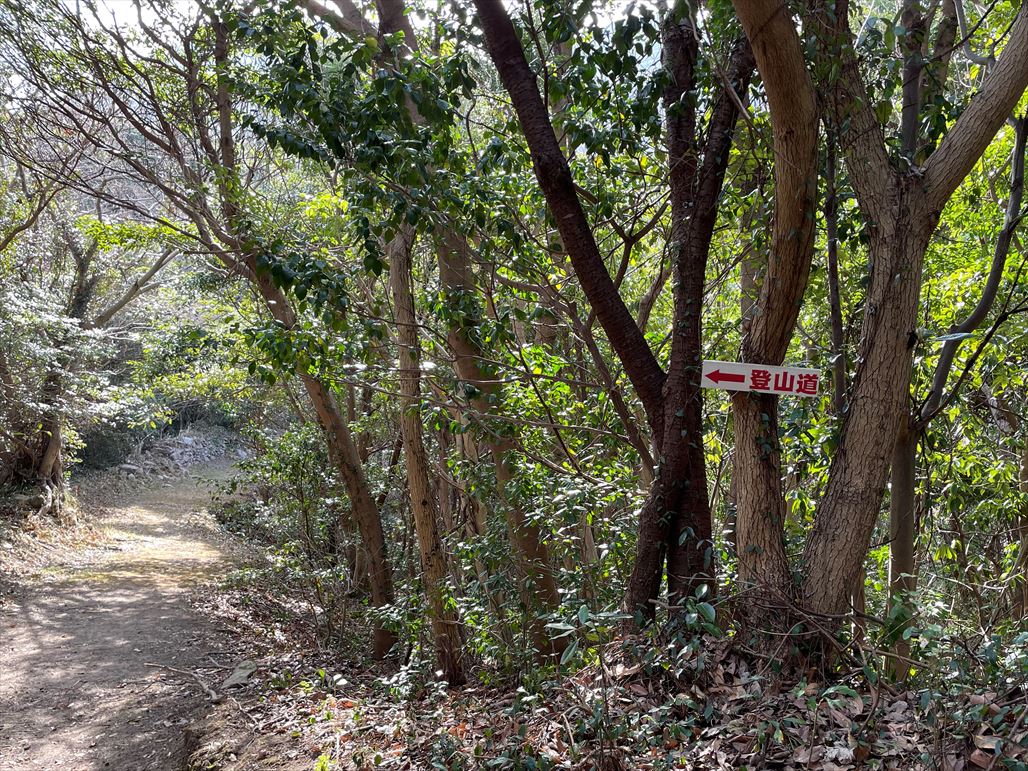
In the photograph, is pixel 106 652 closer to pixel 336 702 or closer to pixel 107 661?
pixel 107 661

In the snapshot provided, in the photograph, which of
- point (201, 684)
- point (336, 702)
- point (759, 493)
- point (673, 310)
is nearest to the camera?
point (759, 493)

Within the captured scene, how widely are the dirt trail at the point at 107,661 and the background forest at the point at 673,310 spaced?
202 cm

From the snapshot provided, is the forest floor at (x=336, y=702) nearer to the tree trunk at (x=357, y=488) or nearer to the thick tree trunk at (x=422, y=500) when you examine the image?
the thick tree trunk at (x=422, y=500)

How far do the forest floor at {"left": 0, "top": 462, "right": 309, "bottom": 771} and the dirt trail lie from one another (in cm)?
2

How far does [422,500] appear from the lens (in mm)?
6969

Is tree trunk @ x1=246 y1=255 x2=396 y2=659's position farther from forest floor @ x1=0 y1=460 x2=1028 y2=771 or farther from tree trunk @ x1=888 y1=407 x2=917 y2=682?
tree trunk @ x1=888 y1=407 x2=917 y2=682

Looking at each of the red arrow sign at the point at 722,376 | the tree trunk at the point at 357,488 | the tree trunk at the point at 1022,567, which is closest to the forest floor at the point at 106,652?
the tree trunk at the point at 357,488

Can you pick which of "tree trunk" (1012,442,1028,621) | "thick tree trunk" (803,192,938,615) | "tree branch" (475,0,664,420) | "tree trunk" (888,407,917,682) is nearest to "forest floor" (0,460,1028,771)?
"thick tree trunk" (803,192,938,615)

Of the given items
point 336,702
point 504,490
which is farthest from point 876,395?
point 336,702

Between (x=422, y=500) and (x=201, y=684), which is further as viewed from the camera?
(x=201, y=684)

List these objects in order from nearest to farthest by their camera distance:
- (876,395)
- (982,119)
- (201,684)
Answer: (982,119)
(876,395)
(201,684)

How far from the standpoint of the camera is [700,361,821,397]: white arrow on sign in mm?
3408

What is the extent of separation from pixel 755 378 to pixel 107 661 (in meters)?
8.65

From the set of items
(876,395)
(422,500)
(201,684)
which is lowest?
(201,684)
